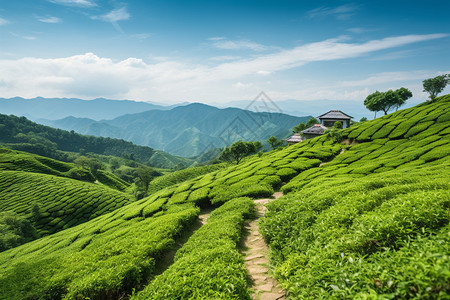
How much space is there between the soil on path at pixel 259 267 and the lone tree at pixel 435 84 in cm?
5553

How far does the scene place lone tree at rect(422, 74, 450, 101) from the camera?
144 feet

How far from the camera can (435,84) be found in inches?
1752

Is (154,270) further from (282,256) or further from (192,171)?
(192,171)

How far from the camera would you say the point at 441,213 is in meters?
4.58

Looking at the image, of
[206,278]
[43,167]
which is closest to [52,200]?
[43,167]

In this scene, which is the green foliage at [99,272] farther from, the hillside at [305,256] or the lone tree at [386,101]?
the lone tree at [386,101]

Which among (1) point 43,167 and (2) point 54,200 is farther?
(1) point 43,167

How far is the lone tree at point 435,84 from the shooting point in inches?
1730

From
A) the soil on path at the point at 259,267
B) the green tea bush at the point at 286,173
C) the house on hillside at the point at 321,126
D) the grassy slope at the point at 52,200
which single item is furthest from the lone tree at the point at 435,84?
the grassy slope at the point at 52,200

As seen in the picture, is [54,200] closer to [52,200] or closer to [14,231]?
[52,200]

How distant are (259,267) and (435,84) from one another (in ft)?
197

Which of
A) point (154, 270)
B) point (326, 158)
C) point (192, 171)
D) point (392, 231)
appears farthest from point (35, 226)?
point (392, 231)

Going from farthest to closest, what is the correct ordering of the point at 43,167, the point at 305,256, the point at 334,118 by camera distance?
the point at 43,167 → the point at 334,118 → the point at 305,256

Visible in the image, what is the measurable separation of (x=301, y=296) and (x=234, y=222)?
555 centimetres
